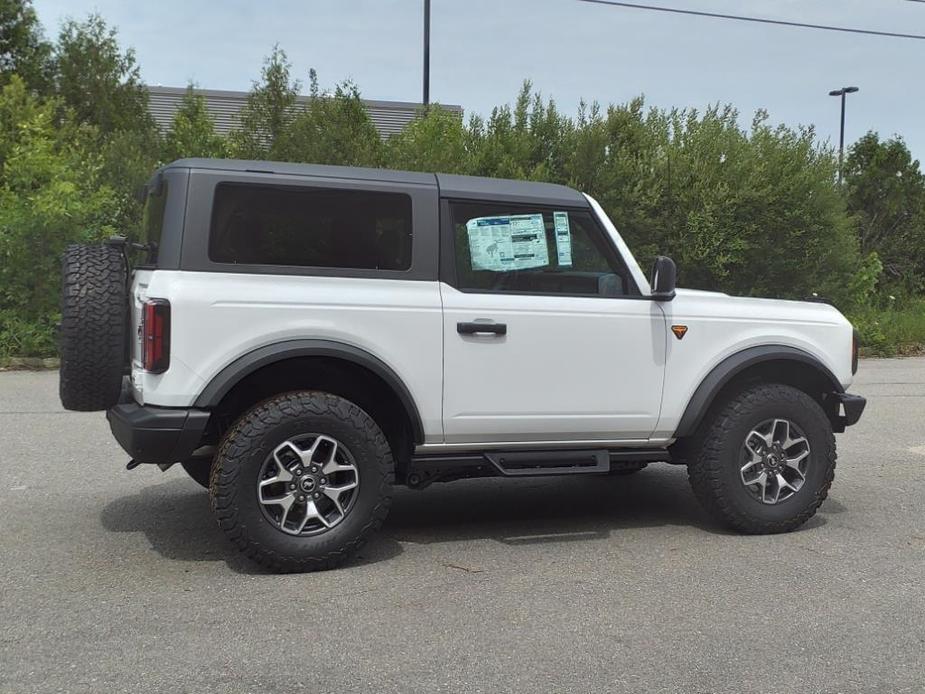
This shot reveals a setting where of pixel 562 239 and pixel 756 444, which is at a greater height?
pixel 562 239

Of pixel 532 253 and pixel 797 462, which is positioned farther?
pixel 797 462

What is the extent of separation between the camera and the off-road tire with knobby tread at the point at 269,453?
4.20 meters

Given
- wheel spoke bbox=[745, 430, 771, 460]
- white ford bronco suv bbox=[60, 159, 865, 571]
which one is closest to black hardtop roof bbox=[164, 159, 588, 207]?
white ford bronco suv bbox=[60, 159, 865, 571]

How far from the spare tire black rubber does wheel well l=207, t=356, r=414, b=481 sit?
1.75 feet

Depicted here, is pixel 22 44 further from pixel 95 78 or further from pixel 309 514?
pixel 309 514

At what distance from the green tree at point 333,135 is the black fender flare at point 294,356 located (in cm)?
1105

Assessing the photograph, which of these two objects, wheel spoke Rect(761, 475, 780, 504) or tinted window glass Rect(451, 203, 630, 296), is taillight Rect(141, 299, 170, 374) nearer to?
tinted window glass Rect(451, 203, 630, 296)

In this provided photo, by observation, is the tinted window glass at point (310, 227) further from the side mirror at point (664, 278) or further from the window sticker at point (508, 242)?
the side mirror at point (664, 278)

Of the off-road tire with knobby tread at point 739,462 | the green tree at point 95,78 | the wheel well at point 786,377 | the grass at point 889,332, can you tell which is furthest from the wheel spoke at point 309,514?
the green tree at point 95,78

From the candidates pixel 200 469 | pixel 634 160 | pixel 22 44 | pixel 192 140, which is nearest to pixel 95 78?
pixel 22 44

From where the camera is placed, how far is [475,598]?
409cm

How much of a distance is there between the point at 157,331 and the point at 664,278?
2522 millimetres

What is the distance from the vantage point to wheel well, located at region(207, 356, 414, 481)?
447cm

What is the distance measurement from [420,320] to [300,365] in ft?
2.07
